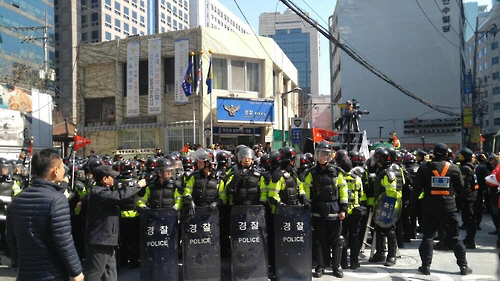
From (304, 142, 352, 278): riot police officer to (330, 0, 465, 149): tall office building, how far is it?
36.5m

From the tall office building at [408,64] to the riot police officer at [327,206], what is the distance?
1436 inches

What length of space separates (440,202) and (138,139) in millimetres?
23094

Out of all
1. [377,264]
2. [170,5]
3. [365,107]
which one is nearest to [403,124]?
[365,107]

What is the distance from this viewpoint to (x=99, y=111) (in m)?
28.1

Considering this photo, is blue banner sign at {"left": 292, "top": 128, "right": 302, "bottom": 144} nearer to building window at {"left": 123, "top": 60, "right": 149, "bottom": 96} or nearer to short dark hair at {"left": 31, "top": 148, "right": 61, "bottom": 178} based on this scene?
building window at {"left": 123, "top": 60, "right": 149, "bottom": 96}

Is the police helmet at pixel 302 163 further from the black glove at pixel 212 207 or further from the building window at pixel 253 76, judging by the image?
the building window at pixel 253 76

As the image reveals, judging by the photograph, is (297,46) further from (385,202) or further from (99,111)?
(385,202)

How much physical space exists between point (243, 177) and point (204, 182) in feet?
2.22

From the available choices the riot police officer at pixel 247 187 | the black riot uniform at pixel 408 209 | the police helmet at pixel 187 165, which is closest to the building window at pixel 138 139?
the police helmet at pixel 187 165

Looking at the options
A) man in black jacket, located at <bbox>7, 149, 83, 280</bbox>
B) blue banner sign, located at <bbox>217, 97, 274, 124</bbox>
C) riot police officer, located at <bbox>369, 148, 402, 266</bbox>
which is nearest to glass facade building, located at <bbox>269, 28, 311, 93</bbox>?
blue banner sign, located at <bbox>217, 97, 274, 124</bbox>

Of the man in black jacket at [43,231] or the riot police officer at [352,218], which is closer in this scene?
the man in black jacket at [43,231]

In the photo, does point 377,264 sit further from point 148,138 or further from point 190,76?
point 148,138

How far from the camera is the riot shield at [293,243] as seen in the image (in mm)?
6273

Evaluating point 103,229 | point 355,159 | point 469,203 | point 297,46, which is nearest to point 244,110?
point 355,159
